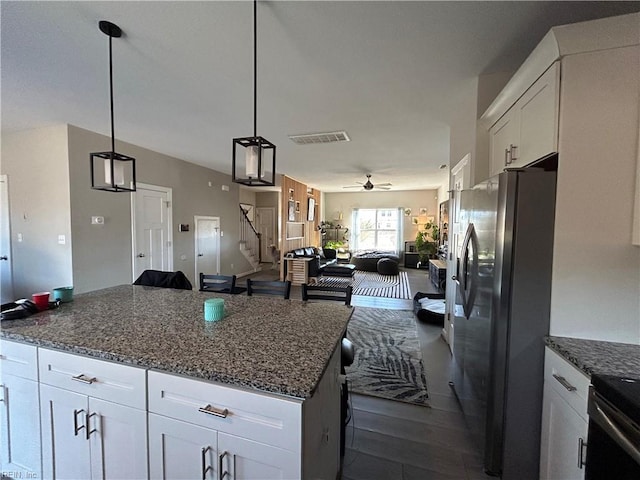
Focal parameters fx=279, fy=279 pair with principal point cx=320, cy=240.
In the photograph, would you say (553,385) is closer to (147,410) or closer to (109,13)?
(147,410)

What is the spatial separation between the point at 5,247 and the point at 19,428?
172 inches

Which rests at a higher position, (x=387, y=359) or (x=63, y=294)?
(x=63, y=294)

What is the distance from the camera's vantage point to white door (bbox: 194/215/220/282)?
6105 mm

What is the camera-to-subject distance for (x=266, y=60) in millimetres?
2211

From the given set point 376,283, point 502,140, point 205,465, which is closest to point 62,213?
point 205,465

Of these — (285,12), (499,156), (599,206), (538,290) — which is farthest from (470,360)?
(285,12)

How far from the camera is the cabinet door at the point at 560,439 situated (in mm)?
1144

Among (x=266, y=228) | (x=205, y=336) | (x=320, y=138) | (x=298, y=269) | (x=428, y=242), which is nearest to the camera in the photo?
(x=205, y=336)

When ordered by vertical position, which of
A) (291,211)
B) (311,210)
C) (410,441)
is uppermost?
(311,210)

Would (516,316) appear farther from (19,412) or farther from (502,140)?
(19,412)

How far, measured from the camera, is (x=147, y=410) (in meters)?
1.13

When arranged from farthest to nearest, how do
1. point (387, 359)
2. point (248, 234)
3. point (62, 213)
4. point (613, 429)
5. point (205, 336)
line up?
point (248, 234)
point (62, 213)
point (387, 359)
point (205, 336)
point (613, 429)

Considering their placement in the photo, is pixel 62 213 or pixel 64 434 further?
pixel 62 213

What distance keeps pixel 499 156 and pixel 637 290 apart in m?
1.21
